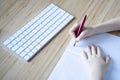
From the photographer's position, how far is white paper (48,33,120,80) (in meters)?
0.86

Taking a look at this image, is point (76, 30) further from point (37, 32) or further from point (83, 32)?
point (37, 32)

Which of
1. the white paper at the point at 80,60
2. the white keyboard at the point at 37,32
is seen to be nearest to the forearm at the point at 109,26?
the white paper at the point at 80,60

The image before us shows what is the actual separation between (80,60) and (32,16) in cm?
34

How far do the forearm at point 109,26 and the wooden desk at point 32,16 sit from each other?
3 centimetres

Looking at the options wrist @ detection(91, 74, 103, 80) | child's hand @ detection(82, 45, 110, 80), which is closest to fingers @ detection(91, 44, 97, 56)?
child's hand @ detection(82, 45, 110, 80)

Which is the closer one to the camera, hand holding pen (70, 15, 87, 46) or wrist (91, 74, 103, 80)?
wrist (91, 74, 103, 80)

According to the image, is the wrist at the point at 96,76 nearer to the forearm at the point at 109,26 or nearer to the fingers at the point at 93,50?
the fingers at the point at 93,50

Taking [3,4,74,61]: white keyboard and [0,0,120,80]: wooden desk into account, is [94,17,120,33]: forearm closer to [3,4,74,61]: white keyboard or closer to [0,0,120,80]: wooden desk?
[0,0,120,80]: wooden desk

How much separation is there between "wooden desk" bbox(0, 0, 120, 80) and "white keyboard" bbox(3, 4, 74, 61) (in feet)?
0.08

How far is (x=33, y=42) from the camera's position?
943 millimetres

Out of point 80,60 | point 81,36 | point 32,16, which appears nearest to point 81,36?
point 81,36

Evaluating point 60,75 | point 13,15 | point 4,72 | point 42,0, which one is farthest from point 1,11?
point 60,75

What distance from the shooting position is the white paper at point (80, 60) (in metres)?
0.86

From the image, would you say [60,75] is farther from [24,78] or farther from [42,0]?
[42,0]
